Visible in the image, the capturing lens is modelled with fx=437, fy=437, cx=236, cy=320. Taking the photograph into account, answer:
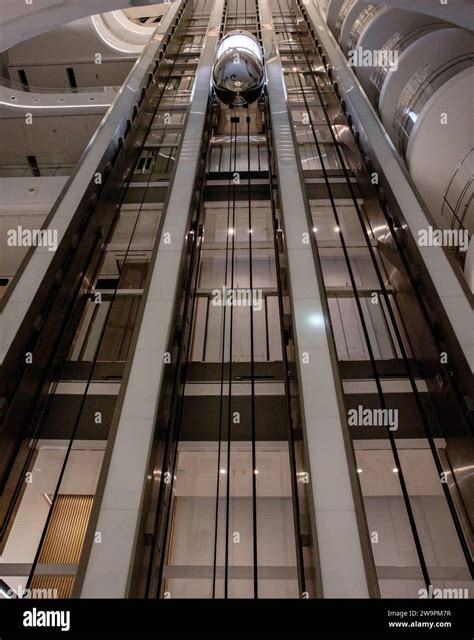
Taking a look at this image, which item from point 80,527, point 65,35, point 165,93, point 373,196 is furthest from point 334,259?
point 65,35

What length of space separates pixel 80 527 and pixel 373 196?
18.4 feet

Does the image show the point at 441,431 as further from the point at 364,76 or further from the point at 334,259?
the point at 364,76

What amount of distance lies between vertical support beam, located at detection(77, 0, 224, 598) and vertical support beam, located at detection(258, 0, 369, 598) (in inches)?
46.4

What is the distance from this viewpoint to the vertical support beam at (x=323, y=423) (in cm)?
258

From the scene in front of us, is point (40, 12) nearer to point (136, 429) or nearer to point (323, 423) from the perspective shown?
point (136, 429)

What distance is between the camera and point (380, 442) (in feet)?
12.3

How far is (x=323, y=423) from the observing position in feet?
10.8
